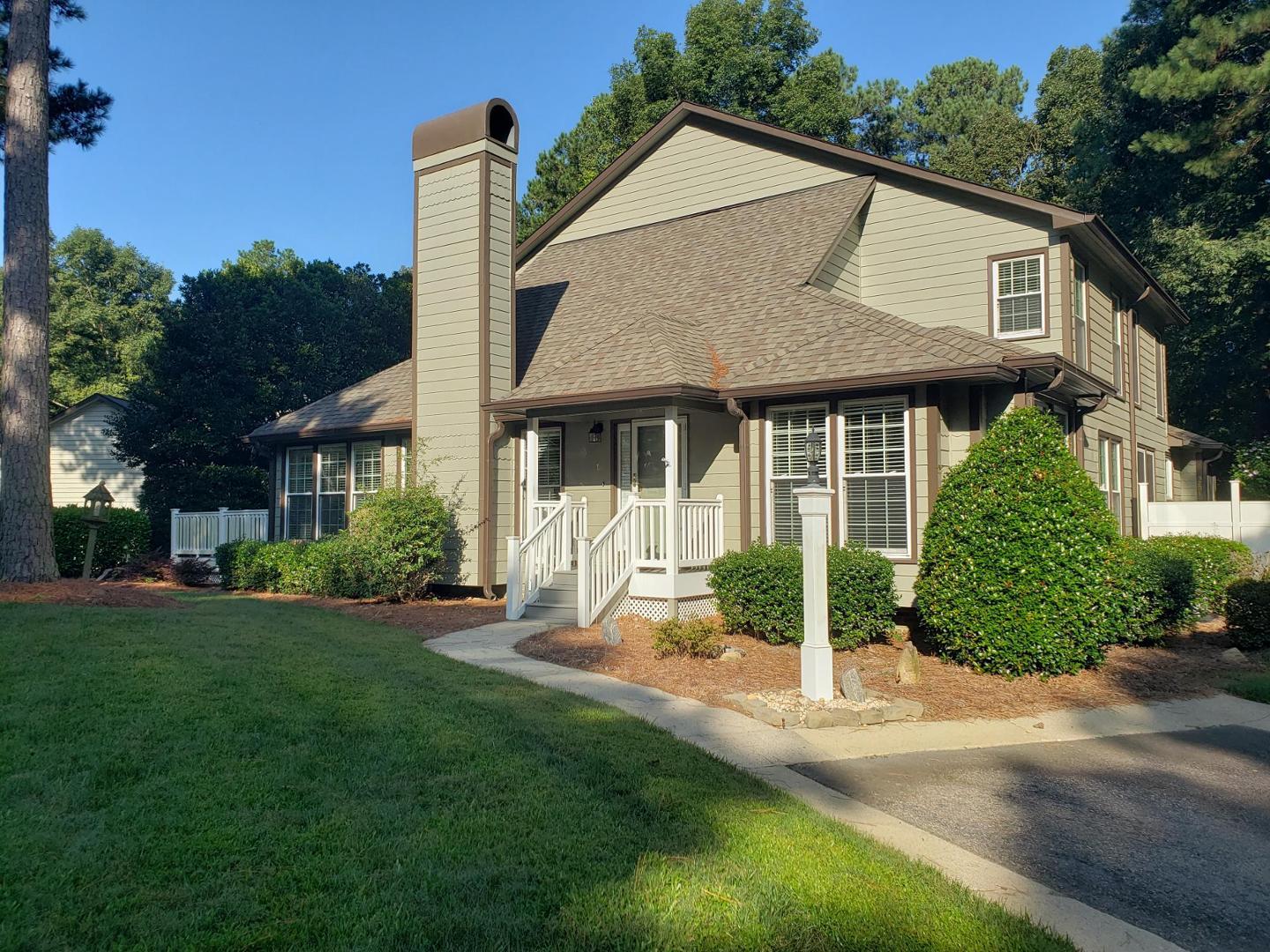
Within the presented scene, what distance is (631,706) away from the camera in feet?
23.9

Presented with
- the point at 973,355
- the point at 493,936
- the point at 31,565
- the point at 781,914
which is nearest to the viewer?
the point at 493,936

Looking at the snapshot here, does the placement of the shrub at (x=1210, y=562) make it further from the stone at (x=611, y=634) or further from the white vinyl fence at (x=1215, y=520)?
the stone at (x=611, y=634)

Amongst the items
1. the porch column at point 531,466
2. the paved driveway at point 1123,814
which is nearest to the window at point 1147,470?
the paved driveway at point 1123,814

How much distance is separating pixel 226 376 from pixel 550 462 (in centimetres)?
1618

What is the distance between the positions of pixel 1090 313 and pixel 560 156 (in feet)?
67.3

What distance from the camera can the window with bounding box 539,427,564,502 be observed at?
1396 cm

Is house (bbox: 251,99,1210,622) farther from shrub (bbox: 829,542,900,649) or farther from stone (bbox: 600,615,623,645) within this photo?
stone (bbox: 600,615,623,645)

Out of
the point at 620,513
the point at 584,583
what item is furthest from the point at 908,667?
the point at 620,513

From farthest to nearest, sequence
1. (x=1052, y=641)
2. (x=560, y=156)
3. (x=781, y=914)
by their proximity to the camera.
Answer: (x=560, y=156)
(x=1052, y=641)
(x=781, y=914)

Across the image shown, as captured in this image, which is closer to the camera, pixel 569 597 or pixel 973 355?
pixel 973 355

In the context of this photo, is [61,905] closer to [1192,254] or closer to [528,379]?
[528,379]

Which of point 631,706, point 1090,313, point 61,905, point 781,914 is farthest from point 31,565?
point 1090,313

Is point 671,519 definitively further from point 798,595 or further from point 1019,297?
point 1019,297

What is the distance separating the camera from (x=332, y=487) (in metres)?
17.1
